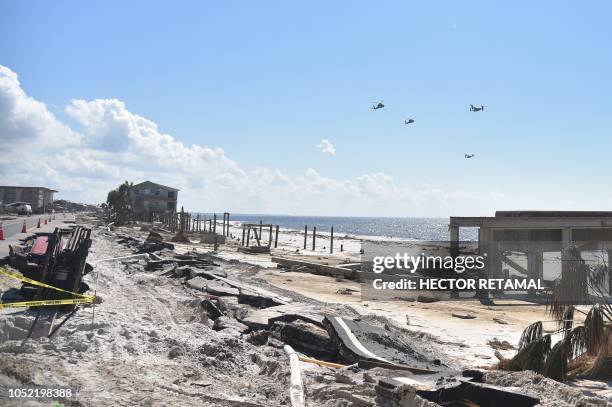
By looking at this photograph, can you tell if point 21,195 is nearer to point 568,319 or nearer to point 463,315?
point 463,315

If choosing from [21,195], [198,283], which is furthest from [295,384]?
[21,195]

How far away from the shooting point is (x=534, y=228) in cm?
1862

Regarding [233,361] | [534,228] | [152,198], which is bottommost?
[233,361]

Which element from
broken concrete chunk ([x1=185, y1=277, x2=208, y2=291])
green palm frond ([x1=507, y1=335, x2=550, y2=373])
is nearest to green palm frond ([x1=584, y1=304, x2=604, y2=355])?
green palm frond ([x1=507, y1=335, x2=550, y2=373])

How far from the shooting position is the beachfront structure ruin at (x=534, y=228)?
18.3 meters

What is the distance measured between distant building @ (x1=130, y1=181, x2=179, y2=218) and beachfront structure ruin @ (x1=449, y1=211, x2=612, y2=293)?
219ft

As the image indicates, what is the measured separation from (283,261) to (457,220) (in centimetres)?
1019

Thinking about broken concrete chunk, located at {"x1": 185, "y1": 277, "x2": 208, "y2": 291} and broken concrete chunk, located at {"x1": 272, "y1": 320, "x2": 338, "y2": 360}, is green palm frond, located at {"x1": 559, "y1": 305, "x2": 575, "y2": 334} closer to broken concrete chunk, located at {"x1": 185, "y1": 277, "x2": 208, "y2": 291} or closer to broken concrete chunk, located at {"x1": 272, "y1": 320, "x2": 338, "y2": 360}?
broken concrete chunk, located at {"x1": 272, "y1": 320, "x2": 338, "y2": 360}

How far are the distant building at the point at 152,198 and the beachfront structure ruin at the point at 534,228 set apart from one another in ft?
219

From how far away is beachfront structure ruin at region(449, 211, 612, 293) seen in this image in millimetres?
18297

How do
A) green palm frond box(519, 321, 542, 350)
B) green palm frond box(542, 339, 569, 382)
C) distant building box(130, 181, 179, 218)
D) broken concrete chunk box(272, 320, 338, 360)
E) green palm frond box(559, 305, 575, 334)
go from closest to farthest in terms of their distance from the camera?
1. green palm frond box(542, 339, 569, 382)
2. green palm frond box(519, 321, 542, 350)
3. green palm frond box(559, 305, 575, 334)
4. broken concrete chunk box(272, 320, 338, 360)
5. distant building box(130, 181, 179, 218)

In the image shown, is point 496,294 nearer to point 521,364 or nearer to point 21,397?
point 521,364

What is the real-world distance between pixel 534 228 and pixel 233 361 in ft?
48.9

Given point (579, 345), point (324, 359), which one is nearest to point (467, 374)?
point (579, 345)
